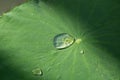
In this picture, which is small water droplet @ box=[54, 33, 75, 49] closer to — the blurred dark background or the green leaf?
the green leaf

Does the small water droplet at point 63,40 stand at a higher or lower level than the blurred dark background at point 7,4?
lower

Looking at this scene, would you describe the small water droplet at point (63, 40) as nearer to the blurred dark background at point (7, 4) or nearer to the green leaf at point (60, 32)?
the green leaf at point (60, 32)

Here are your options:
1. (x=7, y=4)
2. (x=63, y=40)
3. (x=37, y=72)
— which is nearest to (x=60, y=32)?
(x=63, y=40)

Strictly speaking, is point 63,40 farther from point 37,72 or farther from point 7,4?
point 7,4

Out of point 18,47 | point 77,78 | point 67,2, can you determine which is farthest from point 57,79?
point 67,2

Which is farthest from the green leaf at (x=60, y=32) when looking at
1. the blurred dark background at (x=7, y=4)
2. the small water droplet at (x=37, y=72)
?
the blurred dark background at (x=7, y=4)

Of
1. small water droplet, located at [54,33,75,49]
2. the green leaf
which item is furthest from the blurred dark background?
small water droplet, located at [54,33,75,49]
